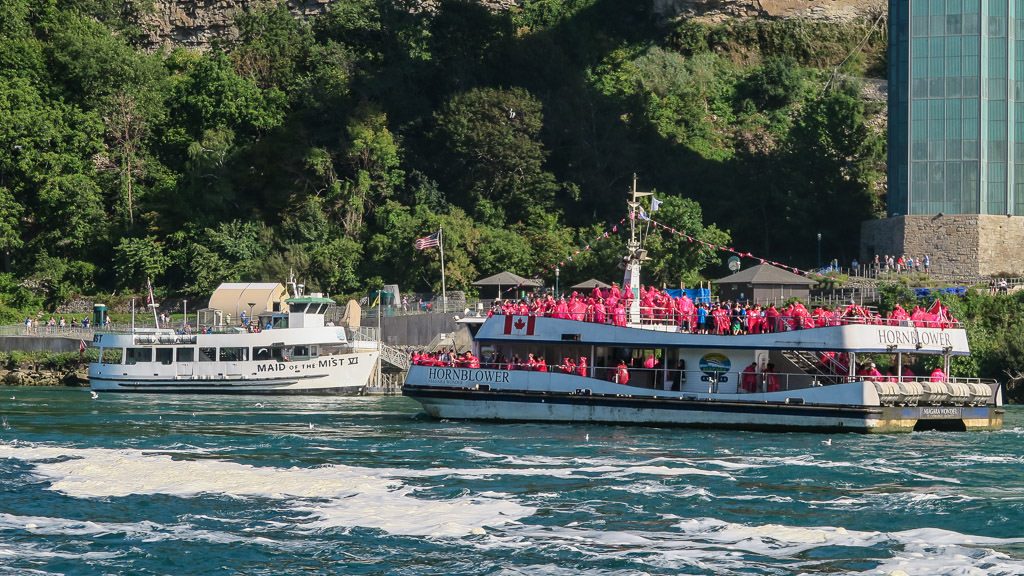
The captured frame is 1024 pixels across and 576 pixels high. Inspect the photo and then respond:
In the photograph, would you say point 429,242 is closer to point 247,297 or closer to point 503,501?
point 247,297

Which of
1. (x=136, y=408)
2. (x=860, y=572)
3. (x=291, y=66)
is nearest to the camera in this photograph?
(x=860, y=572)

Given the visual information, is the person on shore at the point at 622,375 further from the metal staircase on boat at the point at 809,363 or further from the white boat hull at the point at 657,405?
the metal staircase on boat at the point at 809,363

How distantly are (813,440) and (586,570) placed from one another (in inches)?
745

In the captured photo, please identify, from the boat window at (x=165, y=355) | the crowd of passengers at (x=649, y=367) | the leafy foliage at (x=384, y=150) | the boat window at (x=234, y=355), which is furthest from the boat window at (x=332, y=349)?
the crowd of passengers at (x=649, y=367)

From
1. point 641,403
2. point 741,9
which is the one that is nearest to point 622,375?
point 641,403

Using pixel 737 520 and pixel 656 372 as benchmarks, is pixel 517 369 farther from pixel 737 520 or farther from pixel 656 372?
pixel 737 520

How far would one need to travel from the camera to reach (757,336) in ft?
154

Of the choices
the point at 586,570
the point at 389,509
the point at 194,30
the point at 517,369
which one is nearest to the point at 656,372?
the point at 517,369

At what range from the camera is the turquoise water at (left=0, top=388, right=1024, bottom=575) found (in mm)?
27656

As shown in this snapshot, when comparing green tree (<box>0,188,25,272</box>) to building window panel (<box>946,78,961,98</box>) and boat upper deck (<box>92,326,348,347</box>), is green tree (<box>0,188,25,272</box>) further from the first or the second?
building window panel (<box>946,78,961,98</box>)

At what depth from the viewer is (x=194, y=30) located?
106438 millimetres

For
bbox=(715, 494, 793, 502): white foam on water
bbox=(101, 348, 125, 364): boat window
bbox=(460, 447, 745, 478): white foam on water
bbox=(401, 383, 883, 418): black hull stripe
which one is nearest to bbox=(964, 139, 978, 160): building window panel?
bbox=(401, 383, 883, 418): black hull stripe

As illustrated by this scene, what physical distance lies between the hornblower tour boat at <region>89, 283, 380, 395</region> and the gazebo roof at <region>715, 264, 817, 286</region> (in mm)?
16801

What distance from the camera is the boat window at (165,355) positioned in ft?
232
